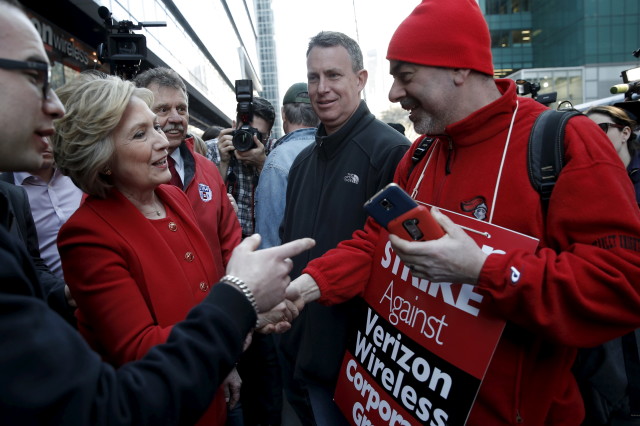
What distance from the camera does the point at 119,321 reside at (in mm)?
1501

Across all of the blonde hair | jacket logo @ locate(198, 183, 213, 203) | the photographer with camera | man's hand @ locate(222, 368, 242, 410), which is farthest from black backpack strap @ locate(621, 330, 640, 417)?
the photographer with camera

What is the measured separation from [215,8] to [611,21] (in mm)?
29327

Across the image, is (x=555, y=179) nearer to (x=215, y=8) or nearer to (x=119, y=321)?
(x=119, y=321)

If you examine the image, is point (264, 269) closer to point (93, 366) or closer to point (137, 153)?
point (93, 366)

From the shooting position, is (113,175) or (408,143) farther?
(408,143)

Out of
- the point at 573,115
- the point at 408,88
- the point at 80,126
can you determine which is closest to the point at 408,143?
the point at 408,88

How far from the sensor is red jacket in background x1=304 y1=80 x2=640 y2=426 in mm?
1356

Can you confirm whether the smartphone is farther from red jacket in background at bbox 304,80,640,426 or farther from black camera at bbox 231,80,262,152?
black camera at bbox 231,80,262,152

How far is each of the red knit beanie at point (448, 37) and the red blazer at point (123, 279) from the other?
1255mm

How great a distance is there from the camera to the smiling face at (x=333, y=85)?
113 inches

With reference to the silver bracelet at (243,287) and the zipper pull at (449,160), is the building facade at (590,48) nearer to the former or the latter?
the zipper pull at (449,160)

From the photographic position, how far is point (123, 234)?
164 cm

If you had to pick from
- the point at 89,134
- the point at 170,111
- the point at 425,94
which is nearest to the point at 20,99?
the point at 89,134

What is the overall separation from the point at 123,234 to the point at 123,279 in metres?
0.19
